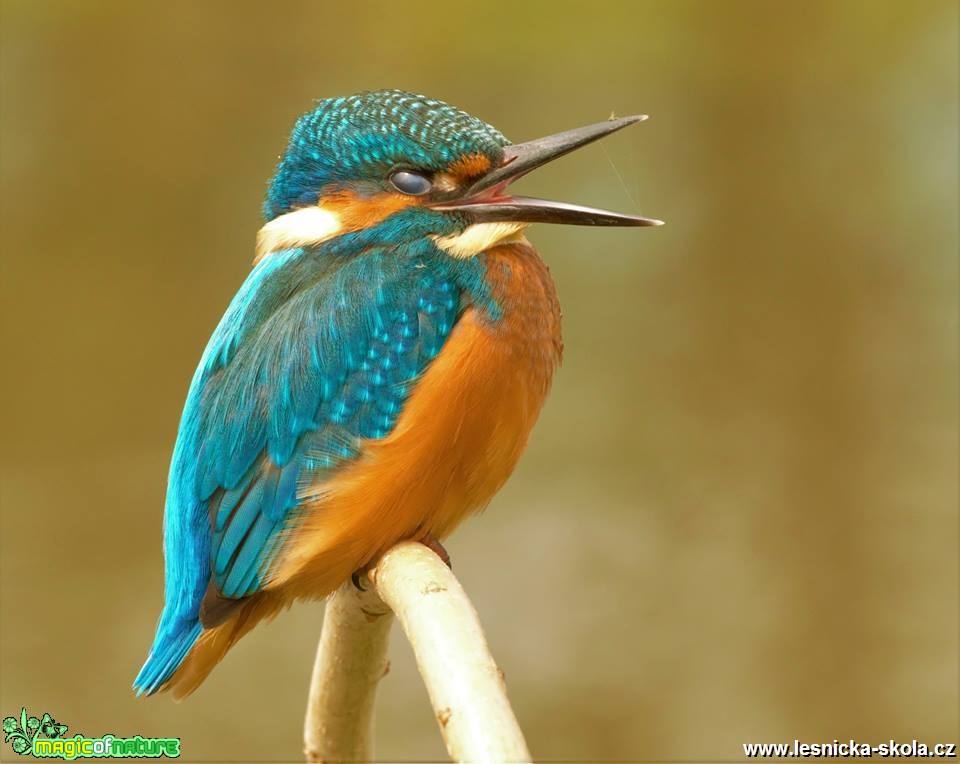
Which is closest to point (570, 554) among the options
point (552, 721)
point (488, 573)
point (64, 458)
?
point (488, 573)

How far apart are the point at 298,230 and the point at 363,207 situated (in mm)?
160

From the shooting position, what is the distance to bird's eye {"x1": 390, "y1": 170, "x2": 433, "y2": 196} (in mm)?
2264

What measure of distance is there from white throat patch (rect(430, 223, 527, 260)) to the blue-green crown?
4.6 inches

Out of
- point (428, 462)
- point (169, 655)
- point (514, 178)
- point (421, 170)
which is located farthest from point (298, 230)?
point (169, 655)

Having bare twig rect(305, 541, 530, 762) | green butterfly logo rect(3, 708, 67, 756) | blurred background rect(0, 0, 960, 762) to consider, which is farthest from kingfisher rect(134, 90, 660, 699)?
blurred background rect(0, 0, 960, 762)

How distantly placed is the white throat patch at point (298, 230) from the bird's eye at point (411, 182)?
14 centimetres

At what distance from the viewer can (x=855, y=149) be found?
4348mm

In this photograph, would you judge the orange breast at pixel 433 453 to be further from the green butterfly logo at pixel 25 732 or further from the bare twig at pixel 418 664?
the green butterfly logo at pixel 25 732

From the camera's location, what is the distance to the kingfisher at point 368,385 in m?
2.19

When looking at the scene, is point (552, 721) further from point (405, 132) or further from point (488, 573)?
point (405, 132)

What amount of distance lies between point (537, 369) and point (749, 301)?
229cm

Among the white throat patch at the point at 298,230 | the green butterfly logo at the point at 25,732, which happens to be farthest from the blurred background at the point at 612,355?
the white throat patch at the point at 298,230

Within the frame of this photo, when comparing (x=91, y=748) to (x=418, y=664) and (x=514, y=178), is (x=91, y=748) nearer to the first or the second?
(x=418, y=664)

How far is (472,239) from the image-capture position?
2.26 m
